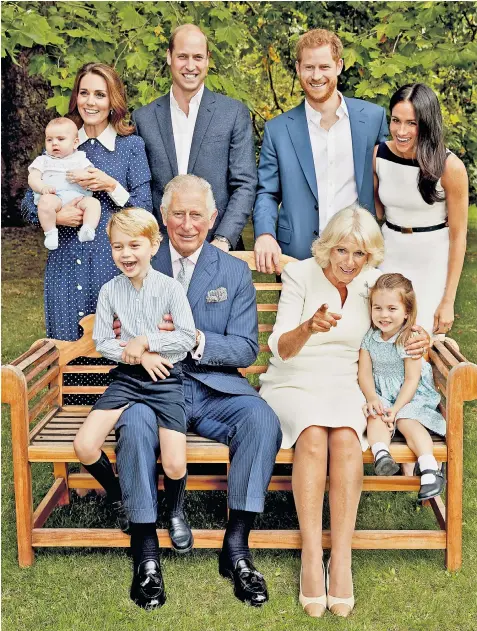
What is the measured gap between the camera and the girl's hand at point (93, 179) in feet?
14.1

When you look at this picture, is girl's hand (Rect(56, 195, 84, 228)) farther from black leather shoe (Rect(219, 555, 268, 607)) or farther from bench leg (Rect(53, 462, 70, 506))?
black leather shoe (Rect(219, 555, 268, 607))

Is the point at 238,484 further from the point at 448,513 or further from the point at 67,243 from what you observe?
the point at 67,243

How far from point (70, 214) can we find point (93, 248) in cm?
21

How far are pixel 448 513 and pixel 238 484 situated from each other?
94 cm

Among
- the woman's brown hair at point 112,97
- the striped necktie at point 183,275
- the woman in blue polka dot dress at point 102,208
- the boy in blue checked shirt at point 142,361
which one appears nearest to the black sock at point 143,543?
the boy in blue checked shirt at point 142,361

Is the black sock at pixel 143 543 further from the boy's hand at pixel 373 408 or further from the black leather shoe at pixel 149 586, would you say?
the boy's hand at pixel 373 408

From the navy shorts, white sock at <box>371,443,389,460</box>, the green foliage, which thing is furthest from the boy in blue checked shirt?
the green foliage

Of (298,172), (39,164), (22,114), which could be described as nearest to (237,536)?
(298,172)

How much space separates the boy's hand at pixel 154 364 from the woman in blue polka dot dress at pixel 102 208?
0.80 meters

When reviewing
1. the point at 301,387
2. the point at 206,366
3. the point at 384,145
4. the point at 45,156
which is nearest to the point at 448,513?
the point at 301,387

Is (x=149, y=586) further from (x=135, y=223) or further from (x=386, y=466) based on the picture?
(x=135, y=223)

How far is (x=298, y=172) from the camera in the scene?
4535mm

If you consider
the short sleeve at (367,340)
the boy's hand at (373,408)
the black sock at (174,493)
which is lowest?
the black sock at (174,493)

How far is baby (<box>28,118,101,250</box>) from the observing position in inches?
170
